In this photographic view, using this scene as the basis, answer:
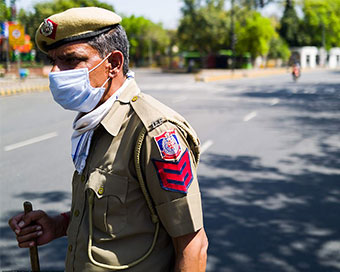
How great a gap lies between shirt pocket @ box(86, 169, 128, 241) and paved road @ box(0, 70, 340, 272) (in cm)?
213

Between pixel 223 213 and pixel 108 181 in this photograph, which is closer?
pixel 108 181

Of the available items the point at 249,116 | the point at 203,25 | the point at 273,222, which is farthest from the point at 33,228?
the point at 203,25

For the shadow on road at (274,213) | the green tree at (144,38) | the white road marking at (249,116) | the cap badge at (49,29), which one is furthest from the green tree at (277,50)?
the cap badge at (49,29)

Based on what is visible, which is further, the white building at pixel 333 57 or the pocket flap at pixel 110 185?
the white building at pixel 333 57

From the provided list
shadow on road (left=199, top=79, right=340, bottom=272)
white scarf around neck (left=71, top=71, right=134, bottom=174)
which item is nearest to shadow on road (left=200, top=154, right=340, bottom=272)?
shadow on road (left=199, top=79, right=340, bottom=272)

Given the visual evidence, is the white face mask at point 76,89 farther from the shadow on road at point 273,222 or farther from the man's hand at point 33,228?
the shadow on road at point 273,222

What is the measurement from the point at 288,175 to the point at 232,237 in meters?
2.28

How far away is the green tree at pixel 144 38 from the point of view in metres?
73.9

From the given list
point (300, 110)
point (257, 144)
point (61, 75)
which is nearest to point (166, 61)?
point (300, 110)

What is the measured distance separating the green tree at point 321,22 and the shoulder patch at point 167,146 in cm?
7446

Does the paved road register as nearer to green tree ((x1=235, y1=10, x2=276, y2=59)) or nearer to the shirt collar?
the shirt collar

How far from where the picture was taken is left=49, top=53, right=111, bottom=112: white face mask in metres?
1.54

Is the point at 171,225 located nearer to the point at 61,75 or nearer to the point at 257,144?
the point at 61,75

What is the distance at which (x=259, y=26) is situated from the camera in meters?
44.4
